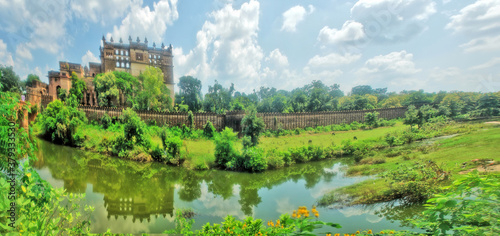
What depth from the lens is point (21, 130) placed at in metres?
2.40

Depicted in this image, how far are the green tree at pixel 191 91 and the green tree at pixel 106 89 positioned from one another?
8112 mm

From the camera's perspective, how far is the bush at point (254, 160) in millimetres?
13161

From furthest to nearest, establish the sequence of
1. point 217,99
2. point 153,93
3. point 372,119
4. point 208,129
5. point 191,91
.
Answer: point 191,91 < point 217,99 < point 153,93 < point 208,129 < point 372,119

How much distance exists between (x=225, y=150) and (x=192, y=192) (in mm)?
4260

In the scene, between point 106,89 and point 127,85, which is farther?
point 127,85

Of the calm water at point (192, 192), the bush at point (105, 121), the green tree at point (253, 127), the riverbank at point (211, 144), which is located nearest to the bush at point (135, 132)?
the riverbank at point (211, 144)

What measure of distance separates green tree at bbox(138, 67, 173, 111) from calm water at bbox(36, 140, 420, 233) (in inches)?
394

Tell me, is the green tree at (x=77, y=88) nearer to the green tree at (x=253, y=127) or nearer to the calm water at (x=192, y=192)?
the calm water at (x=192, y=192)

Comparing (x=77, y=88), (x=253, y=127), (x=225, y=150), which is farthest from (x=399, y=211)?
(x=77, y=88)

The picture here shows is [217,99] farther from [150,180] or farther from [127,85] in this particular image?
[150,180]

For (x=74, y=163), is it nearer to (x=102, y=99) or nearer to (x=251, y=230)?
(x=102, y=99)

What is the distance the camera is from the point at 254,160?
13156 millimetres

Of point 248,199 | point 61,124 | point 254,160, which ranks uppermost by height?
point 61,124

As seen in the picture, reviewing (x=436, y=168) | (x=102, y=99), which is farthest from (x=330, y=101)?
(x=102, y=99)
